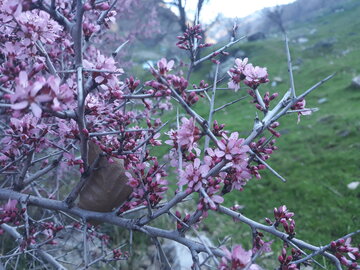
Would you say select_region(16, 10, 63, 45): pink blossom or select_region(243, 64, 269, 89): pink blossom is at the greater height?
select_region(16, 10, 63, 45): pink blossom

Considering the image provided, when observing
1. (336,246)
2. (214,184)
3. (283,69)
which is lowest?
(283,69)

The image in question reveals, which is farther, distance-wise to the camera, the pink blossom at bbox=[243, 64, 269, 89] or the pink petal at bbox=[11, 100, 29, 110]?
the pink blossom at bbox=[243, 64, 269, 89]

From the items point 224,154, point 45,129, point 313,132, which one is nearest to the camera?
point 224,154

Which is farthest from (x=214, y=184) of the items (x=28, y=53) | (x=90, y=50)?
(x=90, y=50)

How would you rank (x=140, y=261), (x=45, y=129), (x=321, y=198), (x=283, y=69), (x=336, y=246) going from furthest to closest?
(x=283, y=69) < (x=321, y=198) < (x=140, y=261) < (x=45, y=129) < (x=336, y=246)

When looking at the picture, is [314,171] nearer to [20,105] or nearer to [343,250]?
[343,250]

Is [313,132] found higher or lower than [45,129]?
lower

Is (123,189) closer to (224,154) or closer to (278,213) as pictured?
(224,154)

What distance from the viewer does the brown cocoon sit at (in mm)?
2420

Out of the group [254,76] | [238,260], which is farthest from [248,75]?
[238,260]

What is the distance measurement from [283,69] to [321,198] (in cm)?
1637

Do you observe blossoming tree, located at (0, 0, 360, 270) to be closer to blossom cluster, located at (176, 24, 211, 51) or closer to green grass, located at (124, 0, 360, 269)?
blossom cluster, located at (176, 24, 211, 51)

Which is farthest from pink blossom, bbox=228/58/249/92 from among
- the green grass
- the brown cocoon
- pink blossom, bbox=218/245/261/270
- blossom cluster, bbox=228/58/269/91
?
the green grass

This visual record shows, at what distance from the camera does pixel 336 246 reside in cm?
208
